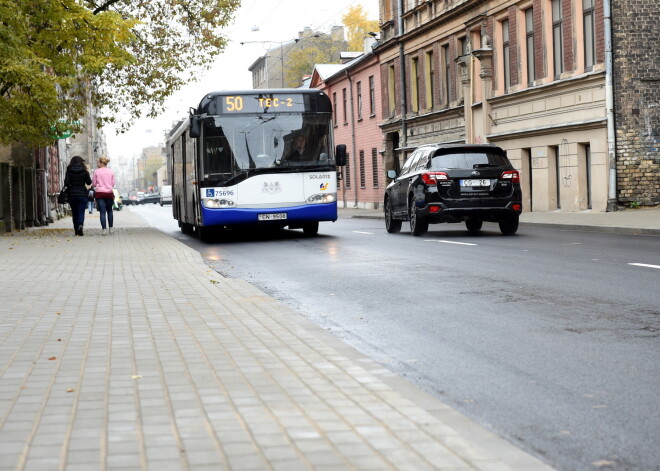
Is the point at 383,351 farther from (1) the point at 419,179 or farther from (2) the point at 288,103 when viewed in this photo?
(2) the point at 288,103

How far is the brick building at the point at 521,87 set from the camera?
1154 inches

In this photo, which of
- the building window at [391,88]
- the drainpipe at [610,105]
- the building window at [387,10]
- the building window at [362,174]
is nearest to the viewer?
the drainpipe at [610,105]

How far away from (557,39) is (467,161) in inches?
505

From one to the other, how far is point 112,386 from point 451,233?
17.4 m

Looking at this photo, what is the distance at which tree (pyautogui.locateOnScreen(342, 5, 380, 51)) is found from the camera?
84062 mm

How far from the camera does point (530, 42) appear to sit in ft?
111

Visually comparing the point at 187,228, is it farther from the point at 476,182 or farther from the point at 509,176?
the point at 509,176

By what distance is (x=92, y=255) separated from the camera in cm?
1730

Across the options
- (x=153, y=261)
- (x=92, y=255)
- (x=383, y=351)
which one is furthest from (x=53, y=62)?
(x=383, y=351)

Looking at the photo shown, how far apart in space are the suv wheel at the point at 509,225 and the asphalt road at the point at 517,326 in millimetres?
3604

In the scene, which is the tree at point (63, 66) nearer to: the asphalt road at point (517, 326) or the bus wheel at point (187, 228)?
the bus wheel at point (187, 228)

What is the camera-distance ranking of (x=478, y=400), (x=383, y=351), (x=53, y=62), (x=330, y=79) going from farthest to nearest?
(x=330, y=79), (x=53, y=62), (x=383, y=351), (x=478, y=400)

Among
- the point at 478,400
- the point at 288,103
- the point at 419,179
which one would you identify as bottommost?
the point at 478,400

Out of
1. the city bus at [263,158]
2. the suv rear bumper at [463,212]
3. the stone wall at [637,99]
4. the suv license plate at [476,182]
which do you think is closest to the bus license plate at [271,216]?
the city bus at [263,158]
